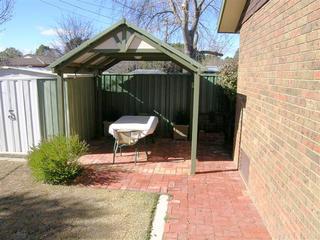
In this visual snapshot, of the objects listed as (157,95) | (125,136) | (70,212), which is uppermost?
(157,95)

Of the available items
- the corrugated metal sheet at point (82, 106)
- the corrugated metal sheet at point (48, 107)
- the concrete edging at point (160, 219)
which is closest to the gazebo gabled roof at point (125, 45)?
the corrugated metal sheet at point (48, 107)

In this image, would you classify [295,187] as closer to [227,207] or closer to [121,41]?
[227,207]

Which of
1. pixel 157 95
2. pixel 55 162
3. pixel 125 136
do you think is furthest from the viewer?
pixel 157 95

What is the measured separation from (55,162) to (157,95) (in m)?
4.85

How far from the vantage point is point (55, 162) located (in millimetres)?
5480

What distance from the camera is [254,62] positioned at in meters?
5.44

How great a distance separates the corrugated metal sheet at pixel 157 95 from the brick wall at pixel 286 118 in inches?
159

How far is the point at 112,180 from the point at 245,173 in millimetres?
2618

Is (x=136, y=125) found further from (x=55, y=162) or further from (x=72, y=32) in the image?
(x=72, y=32)

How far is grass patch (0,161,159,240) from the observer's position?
394cm

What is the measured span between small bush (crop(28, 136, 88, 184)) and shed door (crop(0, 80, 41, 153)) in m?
1.72

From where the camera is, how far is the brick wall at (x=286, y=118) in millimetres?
2756

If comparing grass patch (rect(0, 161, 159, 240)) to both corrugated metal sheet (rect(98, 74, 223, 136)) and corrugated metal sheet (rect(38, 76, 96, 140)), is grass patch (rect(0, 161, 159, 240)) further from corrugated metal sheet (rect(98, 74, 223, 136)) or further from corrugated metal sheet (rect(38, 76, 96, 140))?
corrugated metal sheet (rect(98, 74, 223, 136))

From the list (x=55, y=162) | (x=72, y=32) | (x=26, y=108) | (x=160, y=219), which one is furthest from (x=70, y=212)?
(x=72, y=32)
